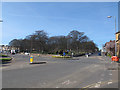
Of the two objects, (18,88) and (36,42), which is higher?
(36,42)

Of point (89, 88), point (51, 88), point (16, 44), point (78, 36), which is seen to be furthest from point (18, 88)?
point (16, 44)

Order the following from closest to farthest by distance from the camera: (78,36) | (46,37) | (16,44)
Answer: (78,36)
(46,37)
(16,44)

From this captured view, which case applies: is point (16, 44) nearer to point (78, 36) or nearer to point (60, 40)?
point (60, 40)

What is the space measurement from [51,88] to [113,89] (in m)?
2.87

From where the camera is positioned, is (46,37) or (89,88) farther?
(46,37)

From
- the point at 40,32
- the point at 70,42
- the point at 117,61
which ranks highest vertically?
the point at 40,32

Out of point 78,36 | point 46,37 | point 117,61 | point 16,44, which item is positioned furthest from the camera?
point 16,44

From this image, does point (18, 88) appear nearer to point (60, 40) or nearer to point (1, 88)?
point (1, 88)

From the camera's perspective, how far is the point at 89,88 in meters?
6.11

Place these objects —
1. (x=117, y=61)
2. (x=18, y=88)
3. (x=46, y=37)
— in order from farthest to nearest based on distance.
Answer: (x=46, y=37) < (x=117, y=61) < (x=18, y=88)

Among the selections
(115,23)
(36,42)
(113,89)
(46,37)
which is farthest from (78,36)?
(113,89)

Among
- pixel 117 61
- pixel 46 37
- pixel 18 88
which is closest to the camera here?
pixel 18 88

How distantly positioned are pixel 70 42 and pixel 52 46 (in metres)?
13.5

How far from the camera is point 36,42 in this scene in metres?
68.9
